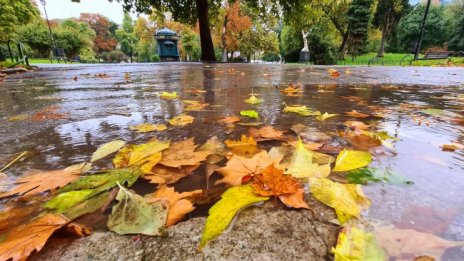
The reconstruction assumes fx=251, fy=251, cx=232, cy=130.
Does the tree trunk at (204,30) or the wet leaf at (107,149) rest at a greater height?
the tree trunk at (204,30)

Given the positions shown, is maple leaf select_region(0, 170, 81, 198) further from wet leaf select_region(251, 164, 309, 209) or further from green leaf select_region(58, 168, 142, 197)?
wet leaf select_region(251, 164, 309, 209)

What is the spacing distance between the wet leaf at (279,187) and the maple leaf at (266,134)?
373mm

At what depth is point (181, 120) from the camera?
4.49 feet

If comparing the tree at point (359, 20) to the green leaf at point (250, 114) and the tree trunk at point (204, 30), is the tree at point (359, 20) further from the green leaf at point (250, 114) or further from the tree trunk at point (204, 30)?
the green leaf at point (250, 114)

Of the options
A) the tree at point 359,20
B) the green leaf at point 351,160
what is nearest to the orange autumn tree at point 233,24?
the tree at point 359,20

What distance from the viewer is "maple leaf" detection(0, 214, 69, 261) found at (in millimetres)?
457

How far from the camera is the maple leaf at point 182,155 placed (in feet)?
2.69

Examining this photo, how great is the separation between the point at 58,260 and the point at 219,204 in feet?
1.05

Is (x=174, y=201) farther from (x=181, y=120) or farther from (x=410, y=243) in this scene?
(x=181, y=120)

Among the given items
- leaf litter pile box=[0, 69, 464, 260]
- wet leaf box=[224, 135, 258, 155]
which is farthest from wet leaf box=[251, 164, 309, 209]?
wet leaf box=[224, 135, 258, 155]

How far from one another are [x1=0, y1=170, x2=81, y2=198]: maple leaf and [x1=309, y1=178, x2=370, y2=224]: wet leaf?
70 cm

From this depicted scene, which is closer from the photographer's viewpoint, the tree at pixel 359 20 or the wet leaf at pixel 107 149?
the wet leaf at pixel 107 149

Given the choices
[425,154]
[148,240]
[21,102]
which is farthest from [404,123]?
[21,102]

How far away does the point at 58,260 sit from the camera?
45cm
